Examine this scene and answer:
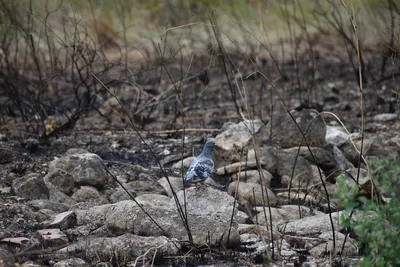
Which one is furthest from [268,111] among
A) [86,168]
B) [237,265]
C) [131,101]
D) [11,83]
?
[237,265]

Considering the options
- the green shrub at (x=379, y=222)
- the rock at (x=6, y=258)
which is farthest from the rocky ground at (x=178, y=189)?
the green shrub at (x=379, y=222)

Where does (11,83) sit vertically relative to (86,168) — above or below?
above

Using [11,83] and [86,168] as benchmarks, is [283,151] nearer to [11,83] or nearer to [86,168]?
[86,168]

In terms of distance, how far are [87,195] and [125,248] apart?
150 cm

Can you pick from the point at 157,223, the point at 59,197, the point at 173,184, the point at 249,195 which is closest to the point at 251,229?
the point at 157,223

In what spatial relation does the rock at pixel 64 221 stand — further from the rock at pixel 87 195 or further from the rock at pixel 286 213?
the rock at pixel 286 213

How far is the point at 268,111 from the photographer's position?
9.37 m

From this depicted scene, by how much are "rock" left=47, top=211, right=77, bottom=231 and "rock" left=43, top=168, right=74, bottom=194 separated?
91cm

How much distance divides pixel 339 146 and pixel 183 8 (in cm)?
671

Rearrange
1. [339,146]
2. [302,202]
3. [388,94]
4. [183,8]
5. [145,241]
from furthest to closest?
[183,8] < [388,94] < [339,146] < [302,202] < [145,241]

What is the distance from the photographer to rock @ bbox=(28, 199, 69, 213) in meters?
5.49

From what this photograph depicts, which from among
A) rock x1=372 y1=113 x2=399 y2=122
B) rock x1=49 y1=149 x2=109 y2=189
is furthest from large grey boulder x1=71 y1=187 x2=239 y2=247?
rock x1=372 y1=113 x2=399 y2=122

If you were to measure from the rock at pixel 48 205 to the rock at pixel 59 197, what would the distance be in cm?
22

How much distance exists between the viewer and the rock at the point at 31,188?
573 cm
